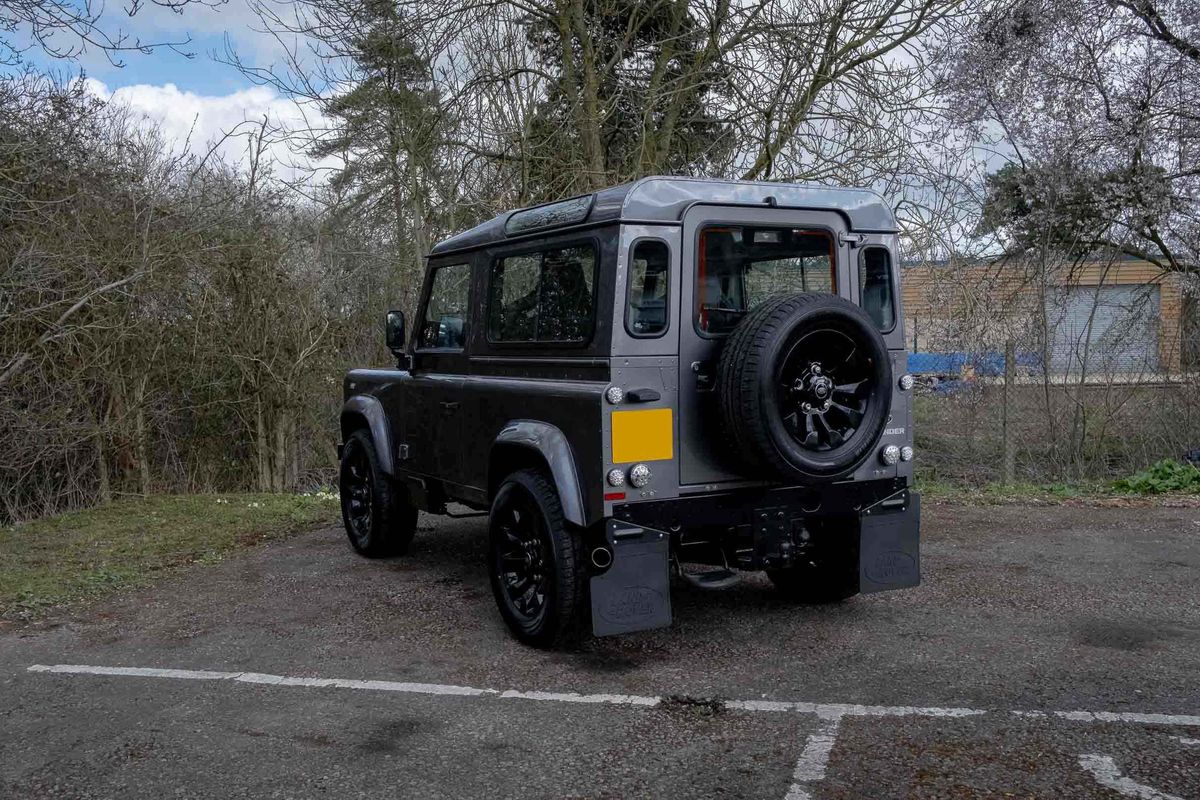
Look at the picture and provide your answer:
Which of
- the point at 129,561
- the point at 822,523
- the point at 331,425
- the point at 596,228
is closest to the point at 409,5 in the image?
the point at 331,425

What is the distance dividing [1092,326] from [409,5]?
8.01m

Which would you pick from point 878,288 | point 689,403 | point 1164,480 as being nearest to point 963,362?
point 1164,480

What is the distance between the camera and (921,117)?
11.5 m

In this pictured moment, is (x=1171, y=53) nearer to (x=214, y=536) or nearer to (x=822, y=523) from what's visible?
(x=822, y=523)

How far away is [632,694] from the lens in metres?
4.68

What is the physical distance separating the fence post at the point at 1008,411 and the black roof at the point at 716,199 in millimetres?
5884

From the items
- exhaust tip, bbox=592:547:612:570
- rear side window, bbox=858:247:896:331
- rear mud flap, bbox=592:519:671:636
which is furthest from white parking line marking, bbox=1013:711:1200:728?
rear side window, bbox=858:247:896:331

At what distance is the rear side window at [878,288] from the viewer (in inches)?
220

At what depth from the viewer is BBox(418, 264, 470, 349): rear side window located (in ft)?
21.5

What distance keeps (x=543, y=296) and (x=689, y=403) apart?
110 cm

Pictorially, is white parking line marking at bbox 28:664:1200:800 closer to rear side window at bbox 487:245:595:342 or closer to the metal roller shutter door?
rear side window at bbox 487:245:595:342

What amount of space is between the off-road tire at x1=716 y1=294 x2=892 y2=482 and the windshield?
0.27 metres

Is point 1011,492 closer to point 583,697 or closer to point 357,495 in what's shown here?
point 357,495

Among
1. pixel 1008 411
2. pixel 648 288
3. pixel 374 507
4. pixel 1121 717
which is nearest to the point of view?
pixel 1121 717
